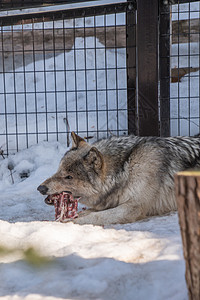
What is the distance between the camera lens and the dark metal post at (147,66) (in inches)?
190

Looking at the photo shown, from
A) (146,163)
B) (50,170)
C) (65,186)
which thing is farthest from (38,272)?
(50,170)

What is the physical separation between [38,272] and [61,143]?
493 centimetres

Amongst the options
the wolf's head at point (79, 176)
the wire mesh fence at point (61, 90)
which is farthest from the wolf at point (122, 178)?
the wire mesh fence at point (61, 90)

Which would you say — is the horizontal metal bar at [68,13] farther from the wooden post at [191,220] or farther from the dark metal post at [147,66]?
the wooden post at [191,220]

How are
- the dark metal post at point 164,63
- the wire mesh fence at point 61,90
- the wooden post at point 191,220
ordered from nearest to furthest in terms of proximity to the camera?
the wooden post at point 191,220 → the dark metal post at point 164,63 → the wire mesh fence at point 61,90

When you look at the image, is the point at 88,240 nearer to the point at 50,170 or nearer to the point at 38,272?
the point at 38,272

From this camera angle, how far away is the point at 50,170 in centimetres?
572

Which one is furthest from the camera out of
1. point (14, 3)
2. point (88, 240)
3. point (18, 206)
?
point (14, 3)

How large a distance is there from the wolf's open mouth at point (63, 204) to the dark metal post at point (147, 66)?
6.17 ft

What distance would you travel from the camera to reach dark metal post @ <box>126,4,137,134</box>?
524cm

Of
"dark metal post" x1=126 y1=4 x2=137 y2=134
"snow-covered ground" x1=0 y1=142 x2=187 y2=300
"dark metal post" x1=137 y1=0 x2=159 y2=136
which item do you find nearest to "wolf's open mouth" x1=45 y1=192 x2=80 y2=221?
"snow-covered ground" x1=0 y1=142 x2=187 y2=300

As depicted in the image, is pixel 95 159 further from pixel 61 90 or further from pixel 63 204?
pixel 61 90

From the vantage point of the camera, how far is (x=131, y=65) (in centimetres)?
546

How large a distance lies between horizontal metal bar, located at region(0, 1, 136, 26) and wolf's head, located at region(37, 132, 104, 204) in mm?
2610
